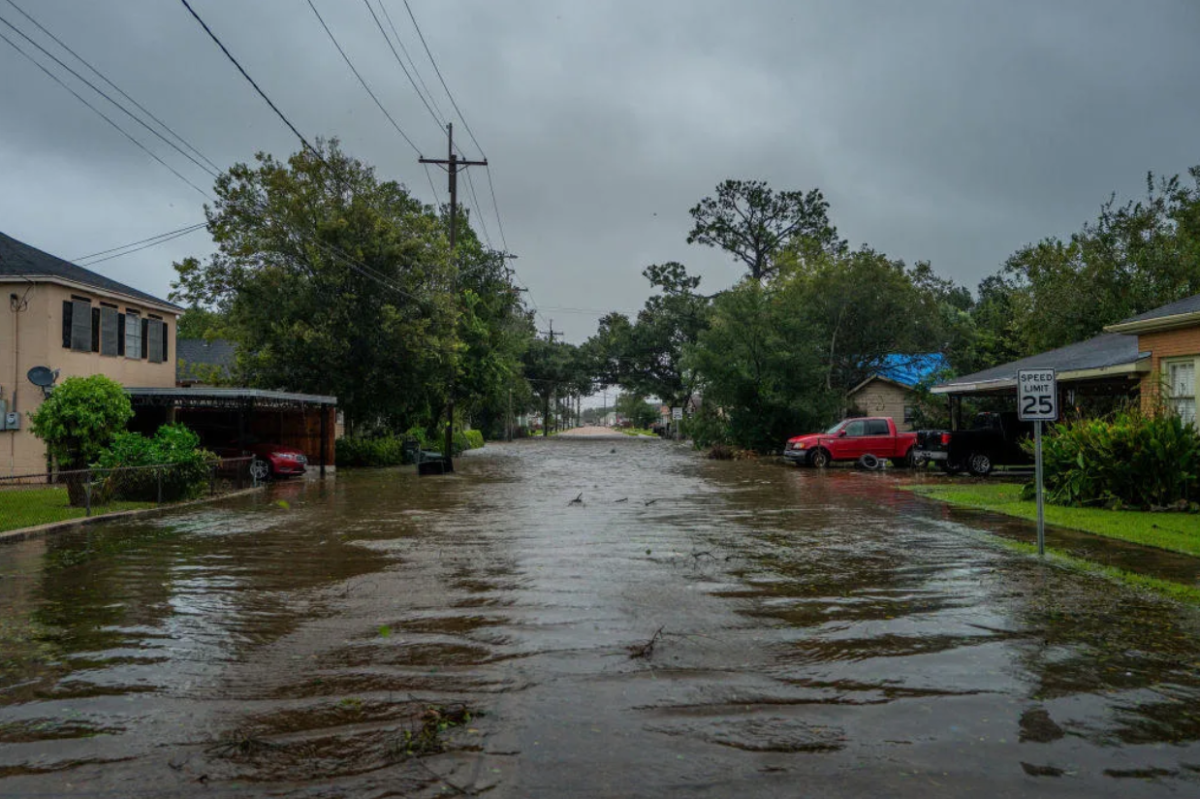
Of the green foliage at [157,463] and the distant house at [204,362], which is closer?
the green foliage at [157,463]

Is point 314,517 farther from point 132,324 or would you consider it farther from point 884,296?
point 884,296

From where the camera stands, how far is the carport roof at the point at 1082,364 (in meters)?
19.4

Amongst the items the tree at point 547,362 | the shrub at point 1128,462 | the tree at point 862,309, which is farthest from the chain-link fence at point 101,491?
the tree at point 547,362

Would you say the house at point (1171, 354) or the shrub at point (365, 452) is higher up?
the house at point (1171, 354)

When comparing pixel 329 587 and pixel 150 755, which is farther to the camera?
pixel 329 587

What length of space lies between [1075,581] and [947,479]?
16.4 m

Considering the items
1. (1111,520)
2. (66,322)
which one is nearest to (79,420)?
(66,322)

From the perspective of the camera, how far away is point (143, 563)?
35.7ft

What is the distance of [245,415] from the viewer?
30391 mm

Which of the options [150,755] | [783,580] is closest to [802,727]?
[150,755]

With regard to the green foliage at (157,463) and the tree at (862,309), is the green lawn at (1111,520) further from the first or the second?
the tree at (862,309)

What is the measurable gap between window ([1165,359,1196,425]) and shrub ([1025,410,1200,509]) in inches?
54.7

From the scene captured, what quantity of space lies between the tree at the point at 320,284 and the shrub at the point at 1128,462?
21.2 metres

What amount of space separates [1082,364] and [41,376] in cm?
2510
